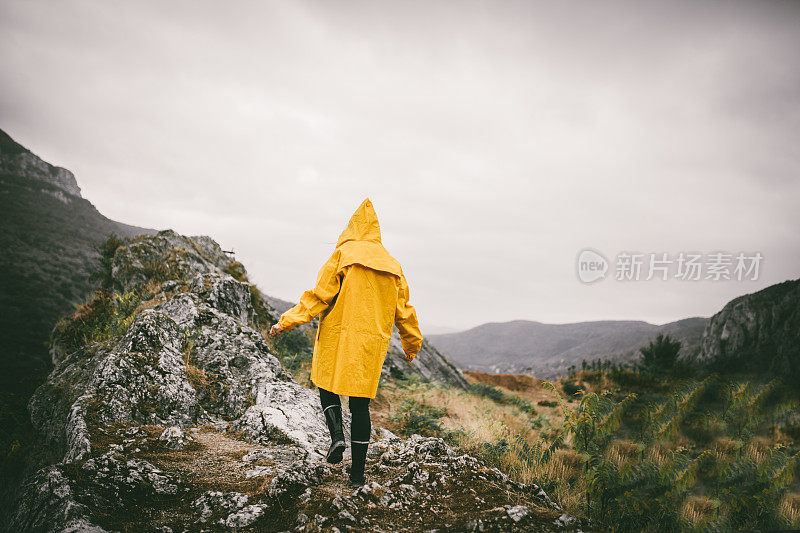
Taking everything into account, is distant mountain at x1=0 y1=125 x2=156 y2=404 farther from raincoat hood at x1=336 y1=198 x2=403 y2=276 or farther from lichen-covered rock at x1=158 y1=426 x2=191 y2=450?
raincoat hood at x1=336 y1=198 x2=403 y2=276

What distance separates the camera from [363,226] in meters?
3.78

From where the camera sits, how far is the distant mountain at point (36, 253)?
28641mm

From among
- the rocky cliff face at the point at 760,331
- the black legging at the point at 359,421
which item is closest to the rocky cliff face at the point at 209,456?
the black legging at the point at 359,421

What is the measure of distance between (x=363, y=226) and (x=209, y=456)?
10.3 ft

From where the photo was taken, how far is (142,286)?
9492mm

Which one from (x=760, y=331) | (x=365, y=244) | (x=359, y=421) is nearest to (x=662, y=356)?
(x=760, y=331)

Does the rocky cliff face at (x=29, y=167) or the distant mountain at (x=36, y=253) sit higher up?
the rocky cliff face at (x=29, y=167)

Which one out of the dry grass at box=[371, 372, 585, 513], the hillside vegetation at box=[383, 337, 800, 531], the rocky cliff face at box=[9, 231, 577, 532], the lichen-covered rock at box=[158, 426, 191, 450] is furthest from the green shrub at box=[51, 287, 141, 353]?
the hillside vegetation at box=[383, 337, 800, 531]

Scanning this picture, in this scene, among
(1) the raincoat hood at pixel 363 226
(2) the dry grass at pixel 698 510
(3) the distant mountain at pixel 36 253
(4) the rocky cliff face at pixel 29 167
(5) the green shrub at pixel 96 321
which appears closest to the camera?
(2) the dry grass at pixel 698 510

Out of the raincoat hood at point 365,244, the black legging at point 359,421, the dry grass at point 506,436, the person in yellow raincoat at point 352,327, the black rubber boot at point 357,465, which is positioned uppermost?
the raincoat hood at point 365,244

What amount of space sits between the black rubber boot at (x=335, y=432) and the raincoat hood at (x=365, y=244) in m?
1.48

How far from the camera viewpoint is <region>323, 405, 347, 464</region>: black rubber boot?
3506mm

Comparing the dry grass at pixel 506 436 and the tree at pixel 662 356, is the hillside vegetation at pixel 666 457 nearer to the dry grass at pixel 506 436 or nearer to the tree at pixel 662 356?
the dry grass at pixel 506 436

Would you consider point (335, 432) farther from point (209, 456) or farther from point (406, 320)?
point (209, 456)
